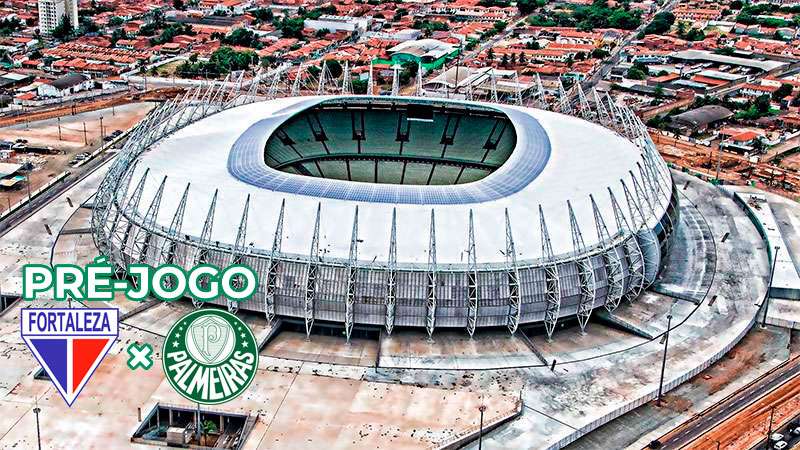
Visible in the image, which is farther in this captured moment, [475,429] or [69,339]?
[475,429]

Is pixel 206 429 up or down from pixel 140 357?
down

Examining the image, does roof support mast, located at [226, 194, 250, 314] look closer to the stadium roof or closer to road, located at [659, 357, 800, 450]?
the stadium roof

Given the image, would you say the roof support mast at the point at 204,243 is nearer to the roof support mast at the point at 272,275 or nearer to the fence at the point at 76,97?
the roof support mast at the point at 272,275

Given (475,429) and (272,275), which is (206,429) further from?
(475,429)

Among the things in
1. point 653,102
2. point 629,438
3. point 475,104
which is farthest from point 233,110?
point 653,102

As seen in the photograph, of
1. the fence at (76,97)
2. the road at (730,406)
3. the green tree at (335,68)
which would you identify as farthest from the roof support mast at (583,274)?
the fence at (76,97)

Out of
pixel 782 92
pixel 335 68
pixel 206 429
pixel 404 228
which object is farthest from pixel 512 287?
Answer: pixel 782 92

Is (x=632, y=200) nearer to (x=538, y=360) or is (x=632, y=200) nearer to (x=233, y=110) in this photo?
(x=538, y=360)
